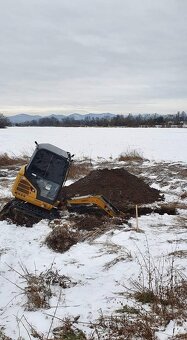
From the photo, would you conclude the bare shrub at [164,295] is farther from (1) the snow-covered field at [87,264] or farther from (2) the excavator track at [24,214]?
(2) the excavator track at [24,214]

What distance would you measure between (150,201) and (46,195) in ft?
13.8

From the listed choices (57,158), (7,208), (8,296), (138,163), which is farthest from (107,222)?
(138,163)

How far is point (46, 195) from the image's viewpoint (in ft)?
35.6

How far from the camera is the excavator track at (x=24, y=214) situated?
1066 cm

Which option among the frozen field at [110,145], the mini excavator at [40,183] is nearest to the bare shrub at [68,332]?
the mini excavator at [40,183]

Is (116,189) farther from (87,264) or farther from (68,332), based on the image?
(68,332)

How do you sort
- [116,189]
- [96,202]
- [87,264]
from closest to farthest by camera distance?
[87,264] → [96,202] → [116,189]

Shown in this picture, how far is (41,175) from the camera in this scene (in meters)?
10.7

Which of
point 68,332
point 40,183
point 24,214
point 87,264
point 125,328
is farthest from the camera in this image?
point 24,214

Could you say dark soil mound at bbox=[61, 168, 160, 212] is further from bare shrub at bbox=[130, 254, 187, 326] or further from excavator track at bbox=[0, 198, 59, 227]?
bare shrub at bbox=[130, 254, 187, 326]

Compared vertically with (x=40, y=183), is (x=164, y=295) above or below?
below

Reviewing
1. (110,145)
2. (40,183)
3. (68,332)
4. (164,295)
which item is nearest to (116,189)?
(40,183)

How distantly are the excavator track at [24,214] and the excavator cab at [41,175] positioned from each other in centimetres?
31

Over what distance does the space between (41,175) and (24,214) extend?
3.93 ft
